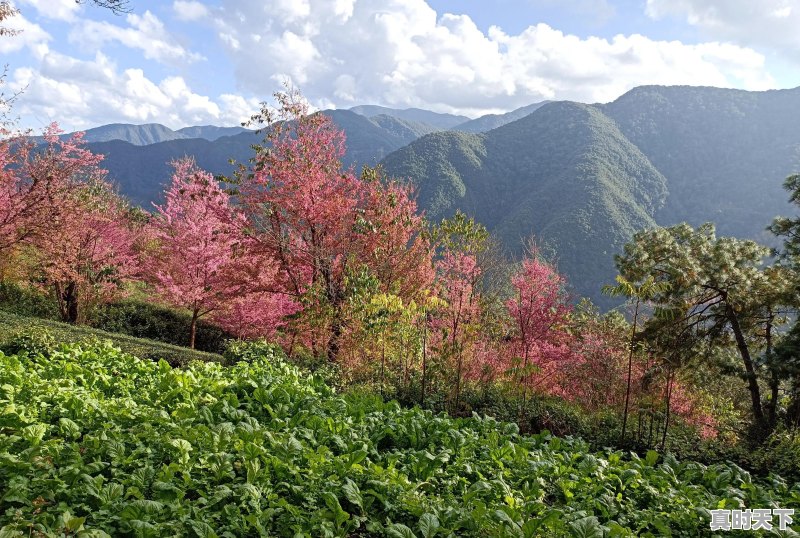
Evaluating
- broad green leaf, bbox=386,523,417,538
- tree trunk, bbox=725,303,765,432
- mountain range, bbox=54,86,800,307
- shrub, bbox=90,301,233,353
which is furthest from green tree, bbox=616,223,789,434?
mountain range, bbox=54,86,800,307

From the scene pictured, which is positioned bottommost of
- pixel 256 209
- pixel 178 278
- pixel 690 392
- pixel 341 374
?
pixel 690 392

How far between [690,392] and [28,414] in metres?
15.5

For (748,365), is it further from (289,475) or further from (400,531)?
(289,475)

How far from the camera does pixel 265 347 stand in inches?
397

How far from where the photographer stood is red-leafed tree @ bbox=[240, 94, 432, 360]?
1120cm

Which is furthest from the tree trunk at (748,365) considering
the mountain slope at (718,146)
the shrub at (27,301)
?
the mountain slope at (718,146)

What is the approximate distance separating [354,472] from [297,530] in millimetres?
836

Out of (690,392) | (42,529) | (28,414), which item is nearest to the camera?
(42,529)

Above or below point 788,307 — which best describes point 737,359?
below

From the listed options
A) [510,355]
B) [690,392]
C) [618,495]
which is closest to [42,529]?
[618,495]

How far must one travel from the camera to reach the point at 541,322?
1638 centimetres

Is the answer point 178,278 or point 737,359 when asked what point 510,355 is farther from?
point 178,278

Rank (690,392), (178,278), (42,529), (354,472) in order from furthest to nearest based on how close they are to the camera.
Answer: (178,278)
(690,392)
(354,472)
(42,529)

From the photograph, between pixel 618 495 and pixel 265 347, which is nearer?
pixel 618 495
